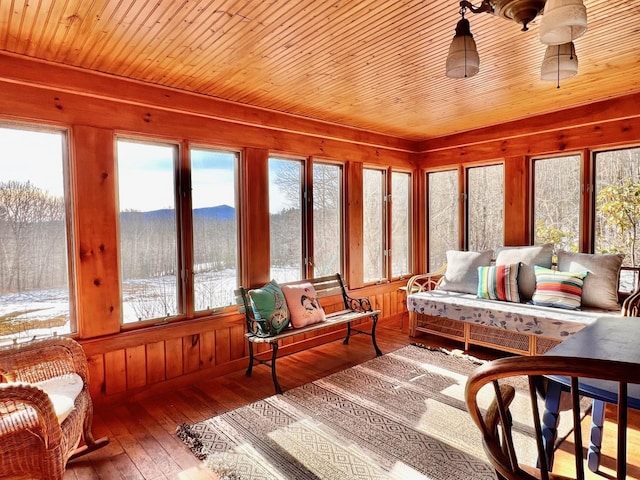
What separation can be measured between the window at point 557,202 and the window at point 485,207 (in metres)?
0.41

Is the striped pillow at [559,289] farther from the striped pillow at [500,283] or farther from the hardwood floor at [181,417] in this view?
the hardwood floor at [181,417]

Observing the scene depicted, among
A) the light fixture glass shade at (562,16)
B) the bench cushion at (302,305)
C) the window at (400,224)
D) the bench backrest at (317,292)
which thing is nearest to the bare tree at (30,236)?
the bench backrest at (317,292)

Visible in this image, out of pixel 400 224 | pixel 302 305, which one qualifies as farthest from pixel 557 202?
Result: pixel 302 305

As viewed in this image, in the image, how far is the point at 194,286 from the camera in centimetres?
353

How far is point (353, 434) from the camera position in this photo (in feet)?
8.52

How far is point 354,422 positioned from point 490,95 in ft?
10.1

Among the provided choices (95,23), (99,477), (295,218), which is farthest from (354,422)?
(95,23)

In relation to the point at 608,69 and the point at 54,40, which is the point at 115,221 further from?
the point at 608,69

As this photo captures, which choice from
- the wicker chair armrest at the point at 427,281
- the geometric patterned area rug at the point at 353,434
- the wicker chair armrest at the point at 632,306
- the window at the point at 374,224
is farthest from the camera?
the window at the point at 374,224

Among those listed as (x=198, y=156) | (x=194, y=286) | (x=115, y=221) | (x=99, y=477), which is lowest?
(x=99, y=477)

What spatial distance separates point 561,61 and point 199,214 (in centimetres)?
288

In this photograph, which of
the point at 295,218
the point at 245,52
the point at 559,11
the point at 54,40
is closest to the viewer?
the point at 559,11

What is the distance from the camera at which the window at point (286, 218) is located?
162 inches

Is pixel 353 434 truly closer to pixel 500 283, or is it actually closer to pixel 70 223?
pixel 500 283
